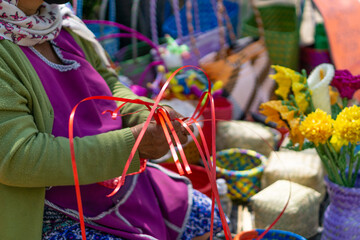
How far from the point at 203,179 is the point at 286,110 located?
2.32 ft

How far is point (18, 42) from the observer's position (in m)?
1.07

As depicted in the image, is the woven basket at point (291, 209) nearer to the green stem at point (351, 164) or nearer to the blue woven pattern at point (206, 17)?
the green stem at point (351, 164)

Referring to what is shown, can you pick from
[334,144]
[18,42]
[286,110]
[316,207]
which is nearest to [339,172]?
[334,144]

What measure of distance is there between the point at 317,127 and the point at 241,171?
2.51 feet

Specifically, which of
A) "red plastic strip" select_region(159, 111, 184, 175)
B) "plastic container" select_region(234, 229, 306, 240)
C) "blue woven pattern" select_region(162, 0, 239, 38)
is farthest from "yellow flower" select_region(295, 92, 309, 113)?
"blue woven pattern" select_region(162, 0, 239, 38)

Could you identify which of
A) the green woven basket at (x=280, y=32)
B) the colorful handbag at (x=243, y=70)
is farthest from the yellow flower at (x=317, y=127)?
the green woven basket at (x=280, y=32)

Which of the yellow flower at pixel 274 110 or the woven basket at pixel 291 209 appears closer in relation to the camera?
the yellow flower at pixel 274 110

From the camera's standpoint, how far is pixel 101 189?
3.89ft

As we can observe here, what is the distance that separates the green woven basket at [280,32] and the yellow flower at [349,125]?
72.0 inches

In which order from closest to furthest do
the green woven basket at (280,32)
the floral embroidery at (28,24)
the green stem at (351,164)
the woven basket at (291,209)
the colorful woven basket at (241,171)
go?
the floral embroidery at (28,24) < the green stem at (351,164) < the woven basket at (291,209) < the colorful woven basket at (241,171) < the green woven basket at (280,32)

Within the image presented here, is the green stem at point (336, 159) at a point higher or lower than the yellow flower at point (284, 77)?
lower

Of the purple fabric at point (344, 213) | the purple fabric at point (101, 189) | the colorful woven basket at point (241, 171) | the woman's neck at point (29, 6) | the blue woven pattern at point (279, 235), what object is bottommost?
the colorful woven basket at point (241, 171)

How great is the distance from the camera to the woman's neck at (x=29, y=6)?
1.08 meters

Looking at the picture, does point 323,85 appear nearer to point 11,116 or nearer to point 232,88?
point 11,116
